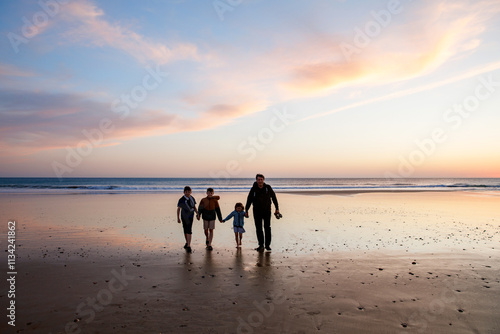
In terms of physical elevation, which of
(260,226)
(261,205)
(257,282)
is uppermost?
(261,205)

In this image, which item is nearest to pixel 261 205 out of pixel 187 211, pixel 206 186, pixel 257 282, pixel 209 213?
pixel 209 213

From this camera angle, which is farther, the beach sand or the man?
the man

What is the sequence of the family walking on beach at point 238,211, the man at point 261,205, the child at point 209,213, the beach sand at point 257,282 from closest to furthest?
1. the beach sand at point 257,282
2. the man at point 261,205
3. the family walking on beach at point 238,211
4. the child at point 209,213

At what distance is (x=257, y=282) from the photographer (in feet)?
22.2

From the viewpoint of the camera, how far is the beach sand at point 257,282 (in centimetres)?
496

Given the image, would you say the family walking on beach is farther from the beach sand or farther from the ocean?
the ocean

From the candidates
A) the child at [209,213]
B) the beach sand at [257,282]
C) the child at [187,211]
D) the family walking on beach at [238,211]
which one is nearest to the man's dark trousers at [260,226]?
the family walking on beach at [238,211]

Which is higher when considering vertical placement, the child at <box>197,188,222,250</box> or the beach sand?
the child at <box>197,188,222,250</box>

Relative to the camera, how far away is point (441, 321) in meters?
5.02

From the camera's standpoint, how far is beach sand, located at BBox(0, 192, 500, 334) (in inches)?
195

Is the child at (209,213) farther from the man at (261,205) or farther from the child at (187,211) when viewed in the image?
the man at (261,205)

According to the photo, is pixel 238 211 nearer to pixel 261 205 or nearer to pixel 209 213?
pixel 261 205

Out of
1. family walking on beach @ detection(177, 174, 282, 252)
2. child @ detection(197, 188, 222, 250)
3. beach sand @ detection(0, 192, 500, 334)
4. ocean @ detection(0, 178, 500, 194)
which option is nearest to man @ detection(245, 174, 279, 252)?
family walking on beach @ detection(177, 174, 282, 252)

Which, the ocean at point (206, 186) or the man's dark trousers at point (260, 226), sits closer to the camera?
the man's dark trousers at point (260, 226)
